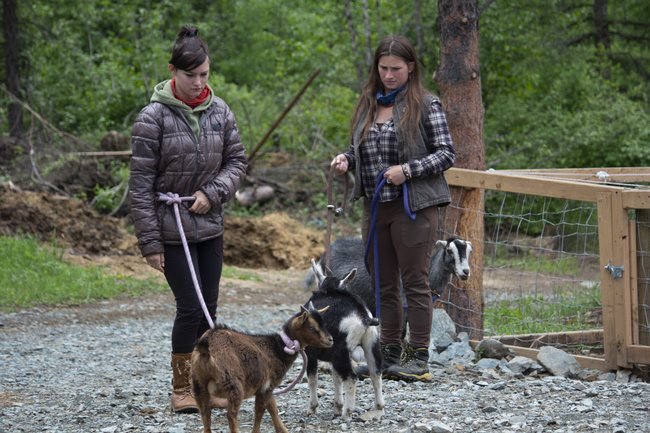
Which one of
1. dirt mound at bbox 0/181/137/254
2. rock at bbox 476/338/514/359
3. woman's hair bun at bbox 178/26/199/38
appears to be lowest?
rock at bbox 476/338/514/359

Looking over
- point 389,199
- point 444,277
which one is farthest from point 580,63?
point 389,199

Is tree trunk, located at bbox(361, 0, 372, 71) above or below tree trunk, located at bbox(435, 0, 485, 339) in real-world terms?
above

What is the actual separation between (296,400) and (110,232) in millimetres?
8244

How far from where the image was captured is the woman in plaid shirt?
6363 mm

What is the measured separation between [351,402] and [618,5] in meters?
19.2

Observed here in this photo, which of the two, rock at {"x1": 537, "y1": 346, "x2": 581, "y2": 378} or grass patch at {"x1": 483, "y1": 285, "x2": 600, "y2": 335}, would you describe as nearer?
rock at {"x1": 537, "y1": 346, "x2": 581, "y2": 378}

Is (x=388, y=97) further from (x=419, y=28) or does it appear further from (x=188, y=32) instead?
Result: (x=419, y=28)

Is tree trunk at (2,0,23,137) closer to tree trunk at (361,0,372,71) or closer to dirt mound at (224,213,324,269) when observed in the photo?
dirt mound at (224,213,324,269)

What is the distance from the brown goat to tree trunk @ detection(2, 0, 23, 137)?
13.3 m

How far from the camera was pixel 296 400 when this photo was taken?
6500mm

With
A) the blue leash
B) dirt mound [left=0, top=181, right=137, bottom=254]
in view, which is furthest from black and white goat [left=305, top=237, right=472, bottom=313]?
dirt mound [left=0, top=181, right=137, bottom=254]

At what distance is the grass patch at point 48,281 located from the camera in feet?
36.6

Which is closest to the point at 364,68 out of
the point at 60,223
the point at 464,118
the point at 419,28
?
the point at 419,28

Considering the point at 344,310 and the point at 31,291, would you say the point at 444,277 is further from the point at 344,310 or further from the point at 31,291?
the point at 31,291
